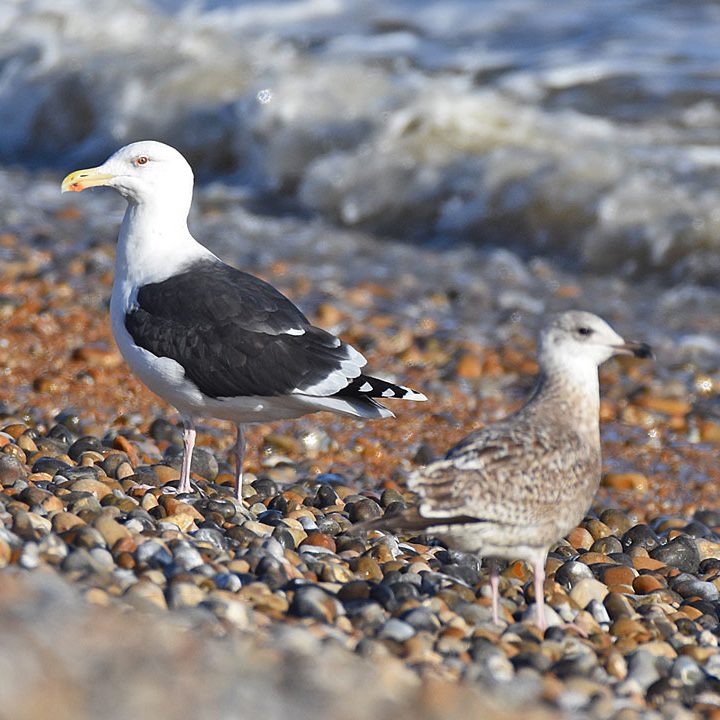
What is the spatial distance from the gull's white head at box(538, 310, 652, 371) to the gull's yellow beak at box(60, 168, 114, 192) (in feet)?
7.83

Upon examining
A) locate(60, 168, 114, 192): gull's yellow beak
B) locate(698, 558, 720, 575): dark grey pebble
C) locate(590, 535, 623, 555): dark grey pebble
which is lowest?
locate(698, 558, 720, 575): dark grey pebble

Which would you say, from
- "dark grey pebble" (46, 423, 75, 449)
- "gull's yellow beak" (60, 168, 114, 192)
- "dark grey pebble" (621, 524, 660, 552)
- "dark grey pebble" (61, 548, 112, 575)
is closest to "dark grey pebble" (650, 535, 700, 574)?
"dark grey pebble" (621, 524, 660, 552)

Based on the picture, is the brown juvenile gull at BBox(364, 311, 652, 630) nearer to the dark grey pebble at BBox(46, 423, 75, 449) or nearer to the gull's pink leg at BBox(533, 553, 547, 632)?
the gull's pink leg at BBox(533, 553, 547, 632)

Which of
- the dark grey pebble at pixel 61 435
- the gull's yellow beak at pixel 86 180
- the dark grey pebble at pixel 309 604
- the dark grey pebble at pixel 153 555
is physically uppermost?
the gull's yellow beak at pixel 86 180

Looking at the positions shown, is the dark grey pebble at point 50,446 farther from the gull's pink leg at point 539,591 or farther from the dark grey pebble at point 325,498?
the gull's pink leg at point 539,591

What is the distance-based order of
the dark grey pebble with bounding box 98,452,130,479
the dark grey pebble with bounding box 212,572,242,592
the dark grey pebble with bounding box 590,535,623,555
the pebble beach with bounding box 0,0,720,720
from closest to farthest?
the pebble beach with bounding box 0,0,720,720 → the dark grey pebble with bounding box 212,572,242,592 → the dark grey pebble with bounding box 590,535,623,555 → the dark grey pebble with bounding box 98,452,130,479

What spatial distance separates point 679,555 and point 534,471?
58.7 inches

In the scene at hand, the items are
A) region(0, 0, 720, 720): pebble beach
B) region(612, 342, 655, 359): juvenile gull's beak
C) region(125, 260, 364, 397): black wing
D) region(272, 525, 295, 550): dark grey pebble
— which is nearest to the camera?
region(0, 0, 720, 720): pebble beach

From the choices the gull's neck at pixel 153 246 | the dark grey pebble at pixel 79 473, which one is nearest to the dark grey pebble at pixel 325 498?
the dark grey pebble at pixel 79 473

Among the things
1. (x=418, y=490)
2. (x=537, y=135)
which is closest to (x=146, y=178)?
(x=418, y=490)

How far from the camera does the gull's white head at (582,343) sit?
184 inches

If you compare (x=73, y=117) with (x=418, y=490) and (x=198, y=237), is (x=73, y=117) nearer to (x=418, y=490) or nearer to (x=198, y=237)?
(x=198, y=237)

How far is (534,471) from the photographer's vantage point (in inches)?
168

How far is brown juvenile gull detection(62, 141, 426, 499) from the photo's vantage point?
17.6ft
